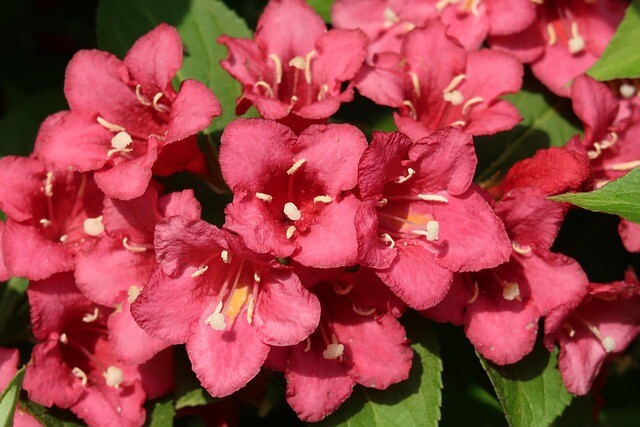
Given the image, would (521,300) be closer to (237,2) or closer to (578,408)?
(578,408)

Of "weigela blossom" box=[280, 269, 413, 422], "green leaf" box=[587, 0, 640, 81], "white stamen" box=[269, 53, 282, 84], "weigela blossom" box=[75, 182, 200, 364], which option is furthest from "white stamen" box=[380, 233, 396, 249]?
"green leaf" box=[587, 0, 640, 81]

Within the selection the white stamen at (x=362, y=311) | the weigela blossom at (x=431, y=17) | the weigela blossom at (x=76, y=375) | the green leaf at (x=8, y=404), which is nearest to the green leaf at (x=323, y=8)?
the weigela blossom at (x=431, y=17)

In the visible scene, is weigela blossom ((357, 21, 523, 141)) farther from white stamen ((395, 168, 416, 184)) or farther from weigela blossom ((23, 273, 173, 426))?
weigela blossom ((23, 273, 173, 426))

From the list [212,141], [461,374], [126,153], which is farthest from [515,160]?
[126,153]

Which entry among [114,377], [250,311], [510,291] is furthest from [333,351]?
[114,377]

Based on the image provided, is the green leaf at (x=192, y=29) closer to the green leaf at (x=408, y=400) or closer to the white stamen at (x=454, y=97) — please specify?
the white stamen at (x=454, y=97)
